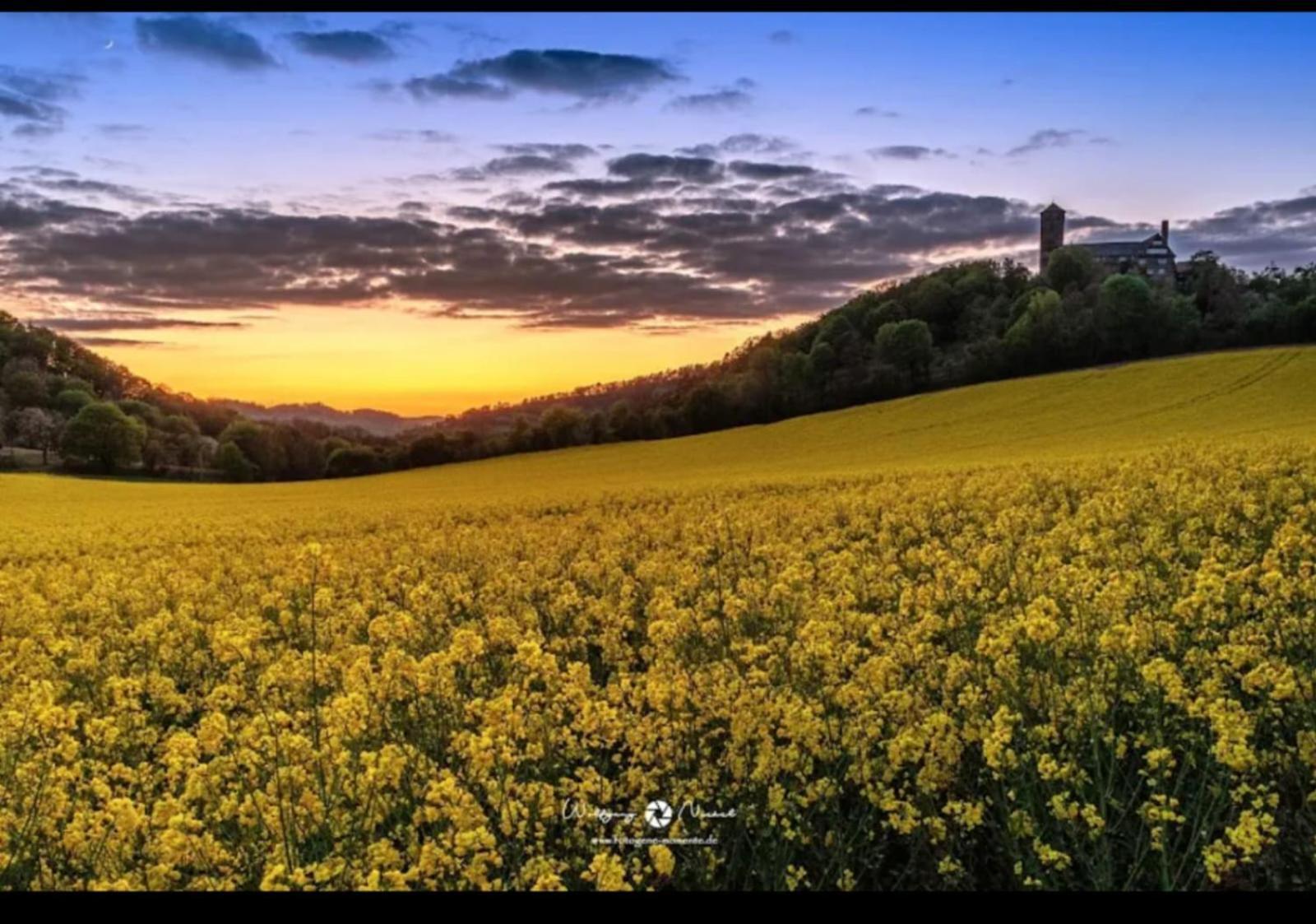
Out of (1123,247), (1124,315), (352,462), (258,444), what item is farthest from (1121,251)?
(258,444)

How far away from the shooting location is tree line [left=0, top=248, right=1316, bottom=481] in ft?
11.7

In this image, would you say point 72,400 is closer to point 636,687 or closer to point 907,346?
point 636,687

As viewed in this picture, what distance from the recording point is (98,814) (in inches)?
105

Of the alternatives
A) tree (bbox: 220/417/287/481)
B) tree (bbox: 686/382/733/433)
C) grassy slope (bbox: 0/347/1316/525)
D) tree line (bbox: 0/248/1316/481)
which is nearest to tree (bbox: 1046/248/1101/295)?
tree line (bbox: 0/248/1316/481)

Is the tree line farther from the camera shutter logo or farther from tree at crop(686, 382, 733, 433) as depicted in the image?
the camera shutter logo

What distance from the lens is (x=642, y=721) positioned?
9.70 feet

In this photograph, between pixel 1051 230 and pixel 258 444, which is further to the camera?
pixel 258 444

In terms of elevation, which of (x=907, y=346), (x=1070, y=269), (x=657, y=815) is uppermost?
(x=1070, y=269)

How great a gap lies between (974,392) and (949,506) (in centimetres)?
177

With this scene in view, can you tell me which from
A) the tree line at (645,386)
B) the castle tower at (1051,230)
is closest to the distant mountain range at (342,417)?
the tree line at (645,386)

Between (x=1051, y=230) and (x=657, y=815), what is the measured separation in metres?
2.32

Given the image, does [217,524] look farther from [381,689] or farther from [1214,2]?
[1214,2]

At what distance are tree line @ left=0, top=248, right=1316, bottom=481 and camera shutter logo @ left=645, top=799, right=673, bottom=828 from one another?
60.1 inches

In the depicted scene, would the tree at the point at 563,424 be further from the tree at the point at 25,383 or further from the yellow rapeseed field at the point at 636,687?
the tree at the point at 25,383
